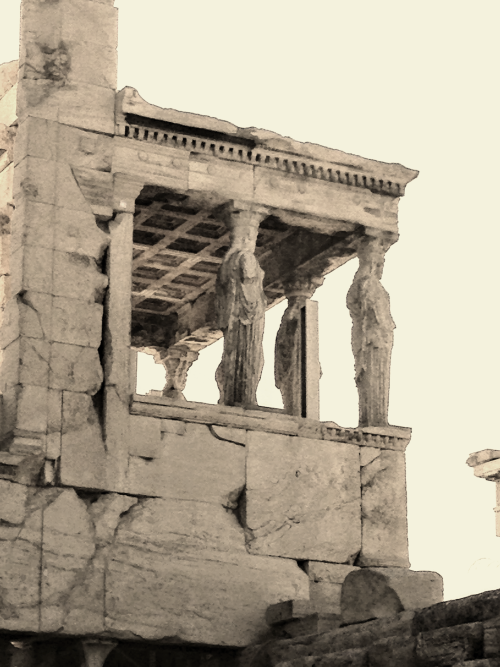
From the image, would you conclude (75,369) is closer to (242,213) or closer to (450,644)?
(242,213)

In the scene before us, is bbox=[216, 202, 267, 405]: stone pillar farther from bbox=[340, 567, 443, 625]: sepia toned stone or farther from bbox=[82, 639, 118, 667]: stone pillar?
bbox=[82, 639, 118, 667]: stone pillar

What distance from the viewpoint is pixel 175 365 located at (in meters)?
19.8

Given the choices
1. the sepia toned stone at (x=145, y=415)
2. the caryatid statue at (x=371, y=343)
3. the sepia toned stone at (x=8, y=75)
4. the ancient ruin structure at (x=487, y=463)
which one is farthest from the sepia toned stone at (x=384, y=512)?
the ancient ruin structure at (x=487, y=463)

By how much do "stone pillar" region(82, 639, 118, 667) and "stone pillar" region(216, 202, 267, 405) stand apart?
2648 millimetres

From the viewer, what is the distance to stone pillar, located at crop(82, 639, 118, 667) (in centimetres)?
1373

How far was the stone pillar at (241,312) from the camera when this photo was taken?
1502 centimetres

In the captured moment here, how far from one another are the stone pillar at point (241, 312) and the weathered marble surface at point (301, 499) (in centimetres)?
59

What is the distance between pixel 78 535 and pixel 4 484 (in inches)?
32.0

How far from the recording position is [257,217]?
15406 mm

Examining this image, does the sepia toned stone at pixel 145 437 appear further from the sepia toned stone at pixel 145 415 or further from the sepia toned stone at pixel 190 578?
the sepia toned stone at pixel 190 578

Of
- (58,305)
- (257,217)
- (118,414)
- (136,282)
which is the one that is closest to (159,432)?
(118,414)

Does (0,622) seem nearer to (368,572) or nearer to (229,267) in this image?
(368,572)

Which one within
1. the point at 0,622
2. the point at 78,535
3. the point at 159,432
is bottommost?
the point at 0,622

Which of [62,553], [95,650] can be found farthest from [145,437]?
[95,650]
